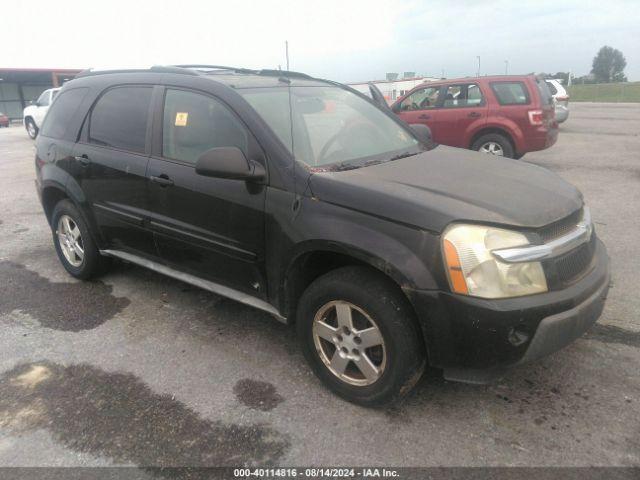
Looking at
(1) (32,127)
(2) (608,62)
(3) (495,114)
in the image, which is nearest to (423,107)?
(3) (495,114)

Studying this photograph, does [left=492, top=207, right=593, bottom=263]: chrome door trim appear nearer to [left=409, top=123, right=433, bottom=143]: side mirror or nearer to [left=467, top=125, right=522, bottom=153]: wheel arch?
[left=409, top=123, right=433, bottom=143]: side mirror

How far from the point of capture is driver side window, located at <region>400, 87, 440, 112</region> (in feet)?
33.0

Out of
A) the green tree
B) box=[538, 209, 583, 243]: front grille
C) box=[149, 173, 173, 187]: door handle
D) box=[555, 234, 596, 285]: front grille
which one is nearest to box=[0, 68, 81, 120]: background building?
box=[149, 173, 173, 187]: door handle

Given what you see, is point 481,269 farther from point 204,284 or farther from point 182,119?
point 182,119

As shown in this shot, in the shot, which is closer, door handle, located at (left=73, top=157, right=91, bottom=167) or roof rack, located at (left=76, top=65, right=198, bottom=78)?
roof rack, located at (left=76, top=65, right=198, bottom=78)

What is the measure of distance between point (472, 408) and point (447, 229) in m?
1.06

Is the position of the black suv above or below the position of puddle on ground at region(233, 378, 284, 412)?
above

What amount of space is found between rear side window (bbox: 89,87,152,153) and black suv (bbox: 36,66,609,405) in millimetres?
15

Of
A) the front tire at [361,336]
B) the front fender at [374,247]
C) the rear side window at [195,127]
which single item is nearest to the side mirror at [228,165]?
the rear side window at [195,127]

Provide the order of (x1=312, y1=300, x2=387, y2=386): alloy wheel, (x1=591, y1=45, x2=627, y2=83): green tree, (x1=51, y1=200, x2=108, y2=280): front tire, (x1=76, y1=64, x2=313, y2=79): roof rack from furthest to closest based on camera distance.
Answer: (x1=591, y1=45, x2=627, y2=83): green tree, (x1=51, y1=200, x2=108, y2=280): front tire, (x1=76, y1=64, x2=313, y2=79): roof rack, (x1=312, y1=300, x2=387, y2=386): alloy wheel

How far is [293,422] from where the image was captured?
104 inches

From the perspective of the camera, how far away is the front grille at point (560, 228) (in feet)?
8.07

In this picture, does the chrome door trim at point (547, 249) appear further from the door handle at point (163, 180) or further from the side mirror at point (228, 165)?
the door handle at point (163, 180)

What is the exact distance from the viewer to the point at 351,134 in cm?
338
